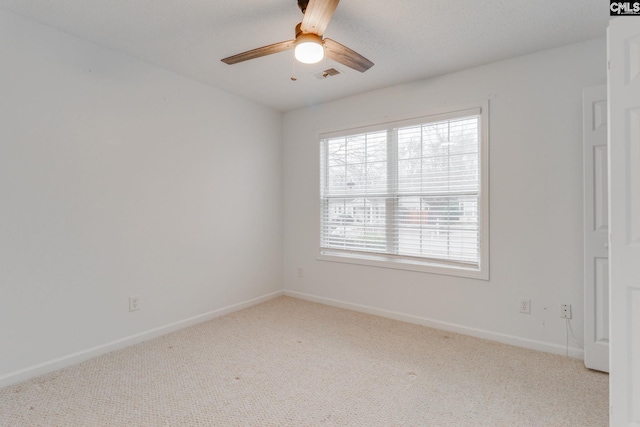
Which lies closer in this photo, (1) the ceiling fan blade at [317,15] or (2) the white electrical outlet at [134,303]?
(1) the ceiling fan blade at [317,15]

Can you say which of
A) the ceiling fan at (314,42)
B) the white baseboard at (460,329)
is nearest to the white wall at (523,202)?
the white baseboard at (460,329)

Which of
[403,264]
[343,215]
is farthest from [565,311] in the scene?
[343,215]

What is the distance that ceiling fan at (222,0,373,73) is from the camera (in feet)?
5.74

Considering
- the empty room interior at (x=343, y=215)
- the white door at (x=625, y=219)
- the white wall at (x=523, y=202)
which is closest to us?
the white door at (x=625, y=219)

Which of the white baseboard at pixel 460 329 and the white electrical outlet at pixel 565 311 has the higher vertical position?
the white electrical outlet at pixel 565 311

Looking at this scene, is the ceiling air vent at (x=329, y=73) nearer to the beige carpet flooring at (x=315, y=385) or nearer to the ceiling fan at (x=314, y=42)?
the ceiling fan at (x=314, y=42)

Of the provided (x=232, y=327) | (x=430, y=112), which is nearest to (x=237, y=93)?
(x=430, y=112)

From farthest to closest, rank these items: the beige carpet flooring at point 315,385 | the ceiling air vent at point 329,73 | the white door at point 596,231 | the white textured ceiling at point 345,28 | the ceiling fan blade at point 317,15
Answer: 1. the ceiling air vent at point 329,73
2. the white door at point 596,231
3. the white textured ceiling at point 345,28
4. the beige carpet flooring at point 315,385
5. the ceiling fan blade at point 317,15

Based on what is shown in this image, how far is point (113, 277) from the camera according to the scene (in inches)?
108

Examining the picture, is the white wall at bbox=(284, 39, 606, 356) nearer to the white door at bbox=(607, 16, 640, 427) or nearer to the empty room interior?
the empty room interior

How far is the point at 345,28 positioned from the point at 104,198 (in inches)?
91.7

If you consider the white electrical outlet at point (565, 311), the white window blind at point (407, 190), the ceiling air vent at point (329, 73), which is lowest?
the white electrical outlet at point (565, 311)

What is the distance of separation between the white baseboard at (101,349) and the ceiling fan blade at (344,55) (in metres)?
2.80

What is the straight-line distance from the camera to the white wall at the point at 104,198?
2246 millimetres
